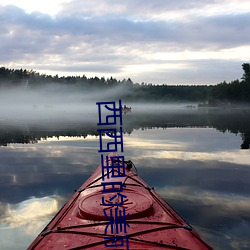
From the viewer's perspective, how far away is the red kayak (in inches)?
177

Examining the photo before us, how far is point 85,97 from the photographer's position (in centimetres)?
18338

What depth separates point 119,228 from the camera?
4.95m

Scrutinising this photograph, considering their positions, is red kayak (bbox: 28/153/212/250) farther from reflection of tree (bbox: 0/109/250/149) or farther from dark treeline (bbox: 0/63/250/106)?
dark treeline (bbox: 0/63/250/106)

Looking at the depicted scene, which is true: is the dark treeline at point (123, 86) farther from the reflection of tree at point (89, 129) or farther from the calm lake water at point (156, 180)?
the calm lake water at point (156, 180)

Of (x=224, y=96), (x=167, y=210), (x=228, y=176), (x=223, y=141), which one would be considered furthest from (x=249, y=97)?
(x=167, y=210)

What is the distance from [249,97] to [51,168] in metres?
101

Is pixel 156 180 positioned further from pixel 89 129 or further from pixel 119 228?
pixel 89 129

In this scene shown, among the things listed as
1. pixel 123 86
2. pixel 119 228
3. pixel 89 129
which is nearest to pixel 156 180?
pixel 119 228

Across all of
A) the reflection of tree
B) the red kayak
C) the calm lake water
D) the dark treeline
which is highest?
the dark treeline

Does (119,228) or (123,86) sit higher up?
(123,86)

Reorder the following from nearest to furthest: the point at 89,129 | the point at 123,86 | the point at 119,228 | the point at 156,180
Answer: the point at 119,228 → the point at 156,180 → the point at 89,129 → the point at 123,86

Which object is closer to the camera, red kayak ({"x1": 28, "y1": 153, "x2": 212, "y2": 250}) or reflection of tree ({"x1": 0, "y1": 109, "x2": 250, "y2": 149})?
red kayak ({"x1": 28, "y1": 153, "x2": 212, "y2": 250})

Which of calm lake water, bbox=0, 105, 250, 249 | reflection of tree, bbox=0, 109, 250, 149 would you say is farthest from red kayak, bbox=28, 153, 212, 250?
reflection of tree, bbox=0, 109, 250, 149

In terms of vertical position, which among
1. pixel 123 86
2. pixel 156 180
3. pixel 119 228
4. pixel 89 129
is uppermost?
pixel 123 86
